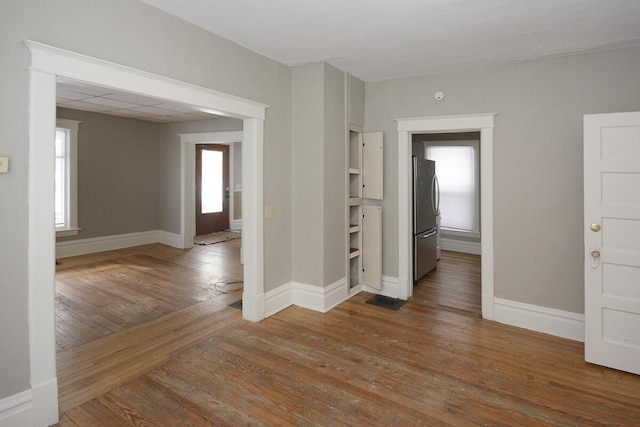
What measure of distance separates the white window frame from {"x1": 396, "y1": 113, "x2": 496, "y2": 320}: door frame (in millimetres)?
5412

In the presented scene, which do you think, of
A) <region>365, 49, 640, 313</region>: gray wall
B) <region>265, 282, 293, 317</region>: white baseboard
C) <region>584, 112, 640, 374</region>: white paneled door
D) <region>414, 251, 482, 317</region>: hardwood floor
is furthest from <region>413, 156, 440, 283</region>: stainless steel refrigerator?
<region>584, 112, 640, 374</region>: white paneled door

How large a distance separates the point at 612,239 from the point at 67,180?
737cm

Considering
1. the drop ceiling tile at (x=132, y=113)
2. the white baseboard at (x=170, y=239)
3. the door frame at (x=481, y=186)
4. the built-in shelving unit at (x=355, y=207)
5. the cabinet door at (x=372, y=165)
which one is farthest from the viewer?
the white baseboard at (x=170, y=239)

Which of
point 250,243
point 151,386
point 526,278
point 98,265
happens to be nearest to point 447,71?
point 526,278

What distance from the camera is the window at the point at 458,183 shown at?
6934 mm

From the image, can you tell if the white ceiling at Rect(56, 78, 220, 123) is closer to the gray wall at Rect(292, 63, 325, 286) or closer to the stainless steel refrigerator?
the gray wall at Rect(292, 63, 325, 286)

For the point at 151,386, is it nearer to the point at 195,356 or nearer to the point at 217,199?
the point at 195,356

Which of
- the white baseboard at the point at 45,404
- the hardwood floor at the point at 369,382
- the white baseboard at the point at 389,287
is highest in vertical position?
the white baseboard at the point at 389,287

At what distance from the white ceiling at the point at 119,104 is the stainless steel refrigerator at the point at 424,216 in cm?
289

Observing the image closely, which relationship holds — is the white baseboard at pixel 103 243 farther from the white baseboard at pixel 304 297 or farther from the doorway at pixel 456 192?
the doorway at pixel 456 192

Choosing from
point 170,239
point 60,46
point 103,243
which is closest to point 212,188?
point 170,239

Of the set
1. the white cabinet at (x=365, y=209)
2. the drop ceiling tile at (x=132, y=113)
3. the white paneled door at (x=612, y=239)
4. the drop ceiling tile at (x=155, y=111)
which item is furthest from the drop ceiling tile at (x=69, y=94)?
the white paneled door at (x=612, y=239)

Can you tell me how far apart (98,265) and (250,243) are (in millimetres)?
3585

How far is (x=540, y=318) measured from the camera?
11.3 ft
